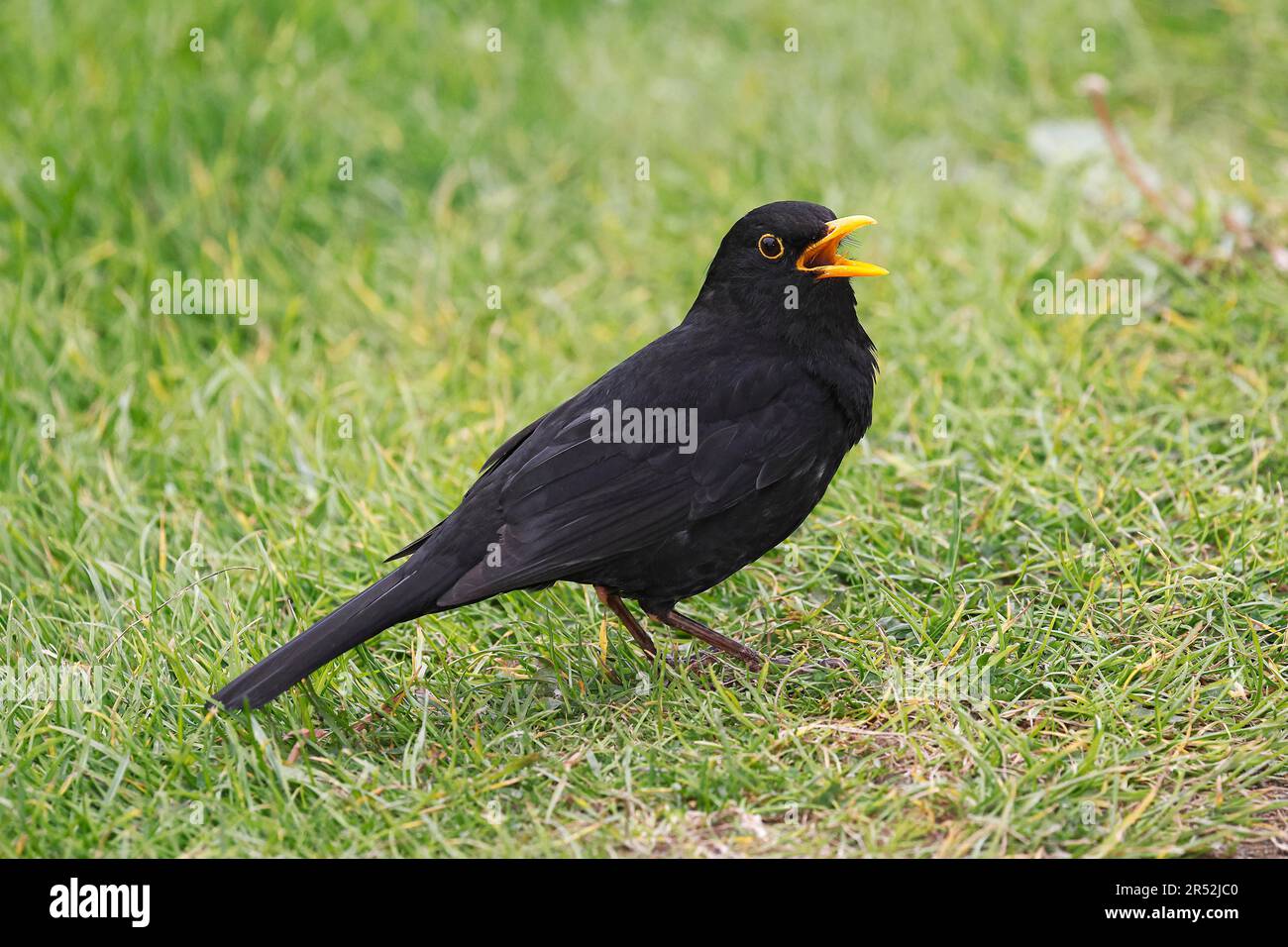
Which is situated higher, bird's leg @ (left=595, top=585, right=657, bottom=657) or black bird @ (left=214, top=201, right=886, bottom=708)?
black bird @ (left=214, top=201, right=886, bottom=708)

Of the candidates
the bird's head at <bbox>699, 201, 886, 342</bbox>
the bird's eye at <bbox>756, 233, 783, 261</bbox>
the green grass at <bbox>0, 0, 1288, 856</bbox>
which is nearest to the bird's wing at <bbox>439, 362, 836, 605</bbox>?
the bird's head at <bbox>699, 201, 886, 342</bbox>

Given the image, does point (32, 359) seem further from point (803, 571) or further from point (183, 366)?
point (803, 571)

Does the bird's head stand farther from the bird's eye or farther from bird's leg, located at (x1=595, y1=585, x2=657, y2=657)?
bird's leg, located at (x1=595, y1=585, x2=657, y2=657)

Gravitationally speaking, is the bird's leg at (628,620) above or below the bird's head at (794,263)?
below

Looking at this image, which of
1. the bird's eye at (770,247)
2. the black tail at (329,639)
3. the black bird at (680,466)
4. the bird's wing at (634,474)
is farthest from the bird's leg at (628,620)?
the bird's eye at (770,247)

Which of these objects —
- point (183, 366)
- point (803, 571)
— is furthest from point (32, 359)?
point (803, 571)

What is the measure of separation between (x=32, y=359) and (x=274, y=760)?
2.83 metres

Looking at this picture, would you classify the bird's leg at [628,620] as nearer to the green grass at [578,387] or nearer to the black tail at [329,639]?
the green grass at [578,387]

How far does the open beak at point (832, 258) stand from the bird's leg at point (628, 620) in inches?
42.8

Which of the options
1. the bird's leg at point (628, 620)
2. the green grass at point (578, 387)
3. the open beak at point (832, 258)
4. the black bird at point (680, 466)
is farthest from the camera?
the bird's leg at point (628, 620)

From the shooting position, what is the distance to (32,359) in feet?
18.5

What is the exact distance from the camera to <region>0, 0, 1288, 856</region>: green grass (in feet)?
11.4

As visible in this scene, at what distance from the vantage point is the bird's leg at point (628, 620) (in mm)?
4109

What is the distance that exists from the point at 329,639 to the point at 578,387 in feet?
7.65
